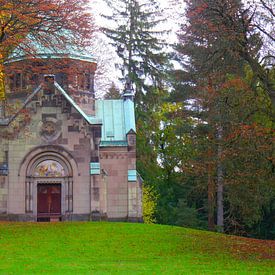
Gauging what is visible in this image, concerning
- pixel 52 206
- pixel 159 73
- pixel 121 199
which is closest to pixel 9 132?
pixel 52 206

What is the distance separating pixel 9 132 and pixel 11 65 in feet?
27.0

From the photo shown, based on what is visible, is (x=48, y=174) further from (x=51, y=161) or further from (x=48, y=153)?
(x=48, y=153)

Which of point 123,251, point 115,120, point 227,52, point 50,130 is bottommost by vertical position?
point 123,251

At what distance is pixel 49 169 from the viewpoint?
35281mm

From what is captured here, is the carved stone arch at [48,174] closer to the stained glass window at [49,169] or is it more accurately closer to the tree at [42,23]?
the stained glass window at [49,169]

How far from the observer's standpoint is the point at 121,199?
37.4 metres

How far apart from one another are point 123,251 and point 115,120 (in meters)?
18.6

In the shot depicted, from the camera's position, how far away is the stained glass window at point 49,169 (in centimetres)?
3525

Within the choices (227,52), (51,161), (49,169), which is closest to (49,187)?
(49,169)

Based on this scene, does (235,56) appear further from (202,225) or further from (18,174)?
(202,225)

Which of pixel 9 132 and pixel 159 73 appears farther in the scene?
pixel 159 73

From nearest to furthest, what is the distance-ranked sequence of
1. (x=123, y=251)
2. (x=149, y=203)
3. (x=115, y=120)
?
(x=123, y=251), (x=115, y=120), (x=149, y=203)

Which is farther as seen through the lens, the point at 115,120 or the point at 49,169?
the point at 115,120

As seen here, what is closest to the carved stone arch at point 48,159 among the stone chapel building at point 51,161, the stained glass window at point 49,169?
the stone chapel building at point 51,161
